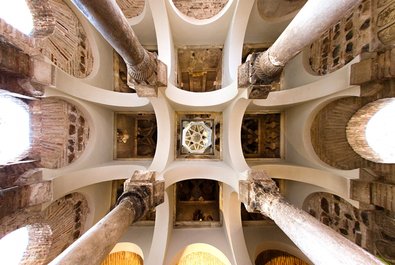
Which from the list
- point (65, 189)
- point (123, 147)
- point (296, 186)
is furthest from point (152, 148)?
point (296, 186)

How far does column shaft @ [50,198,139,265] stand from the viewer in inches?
81.2

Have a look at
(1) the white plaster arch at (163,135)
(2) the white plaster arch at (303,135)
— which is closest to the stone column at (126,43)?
(1) the white plaster arch at (163,135)

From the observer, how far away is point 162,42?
17.1ft

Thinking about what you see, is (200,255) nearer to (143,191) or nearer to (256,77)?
(143,191)

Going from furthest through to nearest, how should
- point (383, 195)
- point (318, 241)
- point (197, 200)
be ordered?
point (197, 200)
point (383, 195)
point (318, 241)

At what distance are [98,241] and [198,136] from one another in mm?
4369

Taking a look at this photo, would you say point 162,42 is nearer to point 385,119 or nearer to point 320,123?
point 320,123

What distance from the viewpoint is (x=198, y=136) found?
21.1 ft

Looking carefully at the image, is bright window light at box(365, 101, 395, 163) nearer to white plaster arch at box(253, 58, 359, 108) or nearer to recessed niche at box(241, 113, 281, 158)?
white plaster arch at box(253, 58, 359, 108)

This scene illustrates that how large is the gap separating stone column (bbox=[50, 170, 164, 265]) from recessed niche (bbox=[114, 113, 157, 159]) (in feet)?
8.64

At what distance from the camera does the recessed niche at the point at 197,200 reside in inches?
266

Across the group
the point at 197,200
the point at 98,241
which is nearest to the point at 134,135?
the point at 197,200

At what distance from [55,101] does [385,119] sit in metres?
6.66

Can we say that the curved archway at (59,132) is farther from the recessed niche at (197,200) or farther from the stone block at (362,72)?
the stone block at (362,72)
